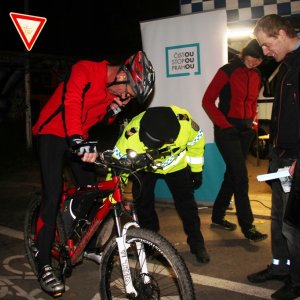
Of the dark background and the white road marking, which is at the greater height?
the dark background

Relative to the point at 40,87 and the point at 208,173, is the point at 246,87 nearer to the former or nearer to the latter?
the point at 208,173

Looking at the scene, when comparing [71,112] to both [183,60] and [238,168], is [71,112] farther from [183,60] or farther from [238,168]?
[183,60]

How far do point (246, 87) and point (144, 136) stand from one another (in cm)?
174

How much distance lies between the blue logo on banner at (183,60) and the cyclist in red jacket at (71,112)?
2121mm

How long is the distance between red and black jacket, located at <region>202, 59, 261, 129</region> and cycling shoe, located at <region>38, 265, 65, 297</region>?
2.30 metres

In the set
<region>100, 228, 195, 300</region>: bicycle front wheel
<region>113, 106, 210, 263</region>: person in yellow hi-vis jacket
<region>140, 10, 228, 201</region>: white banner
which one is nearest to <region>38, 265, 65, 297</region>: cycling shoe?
<region>100, 228, 195, 300</region>: bicycle front wheel

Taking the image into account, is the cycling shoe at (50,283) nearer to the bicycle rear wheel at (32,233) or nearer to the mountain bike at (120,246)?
the mountain bike at (120,246)

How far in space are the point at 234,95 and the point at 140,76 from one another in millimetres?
1798

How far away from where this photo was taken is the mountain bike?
9.00ft

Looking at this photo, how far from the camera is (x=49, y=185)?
338 centimetres

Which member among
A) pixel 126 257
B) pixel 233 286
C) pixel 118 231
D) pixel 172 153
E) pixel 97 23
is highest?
pixel 97 23

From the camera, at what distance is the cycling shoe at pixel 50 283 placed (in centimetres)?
343

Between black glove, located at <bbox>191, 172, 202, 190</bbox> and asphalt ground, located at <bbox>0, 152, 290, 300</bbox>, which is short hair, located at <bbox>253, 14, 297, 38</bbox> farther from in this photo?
asphalt ground, located at <bbox>0, 152, 290, 300</bbox>

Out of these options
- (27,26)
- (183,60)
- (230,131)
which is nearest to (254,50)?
(230,131)
